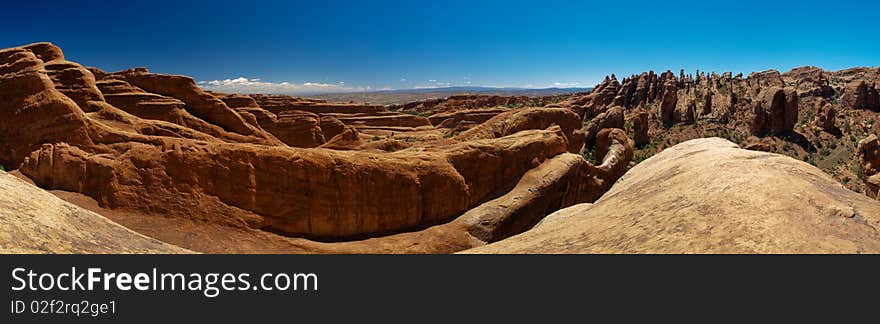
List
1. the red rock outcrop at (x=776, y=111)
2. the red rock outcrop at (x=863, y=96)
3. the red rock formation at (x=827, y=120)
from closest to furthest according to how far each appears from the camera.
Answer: the red rock outcrop at (x=776, y=111) < the red rock formation at (x=827, y=120) < the red rock outcrop at (x=863, y=96)

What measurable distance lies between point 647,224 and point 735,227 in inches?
76.5

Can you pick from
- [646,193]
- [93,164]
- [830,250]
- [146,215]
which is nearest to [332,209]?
[146,215]

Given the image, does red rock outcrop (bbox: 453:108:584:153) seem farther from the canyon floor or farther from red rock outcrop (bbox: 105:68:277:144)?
red rock outcrop (bbox: 105:68:277:144)

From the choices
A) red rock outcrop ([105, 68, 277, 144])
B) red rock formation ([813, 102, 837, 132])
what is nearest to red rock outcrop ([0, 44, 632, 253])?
red rock outcrop ([105, 68, 277, 144])

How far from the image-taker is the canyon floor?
315 inches

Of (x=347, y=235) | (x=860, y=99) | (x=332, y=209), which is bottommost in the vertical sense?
(x=347, y=235)

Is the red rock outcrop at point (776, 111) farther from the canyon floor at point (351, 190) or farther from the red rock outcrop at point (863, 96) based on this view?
the canyon floor at point (351, 190)

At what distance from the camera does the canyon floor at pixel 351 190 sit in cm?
800

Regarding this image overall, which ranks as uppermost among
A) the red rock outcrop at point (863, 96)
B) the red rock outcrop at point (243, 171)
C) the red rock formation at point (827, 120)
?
the red rock outcrop at point (863, 96)

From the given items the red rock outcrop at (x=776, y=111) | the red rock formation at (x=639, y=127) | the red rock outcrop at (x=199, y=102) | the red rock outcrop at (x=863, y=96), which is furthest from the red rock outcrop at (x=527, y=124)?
the red rock outcrop at (x=863, y=96)

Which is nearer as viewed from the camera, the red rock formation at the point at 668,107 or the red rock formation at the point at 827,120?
the red rock formation at the point at 827,120

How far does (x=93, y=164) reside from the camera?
1510 cm

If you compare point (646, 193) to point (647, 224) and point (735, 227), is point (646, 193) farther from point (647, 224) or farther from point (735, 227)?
point (735, 227)
